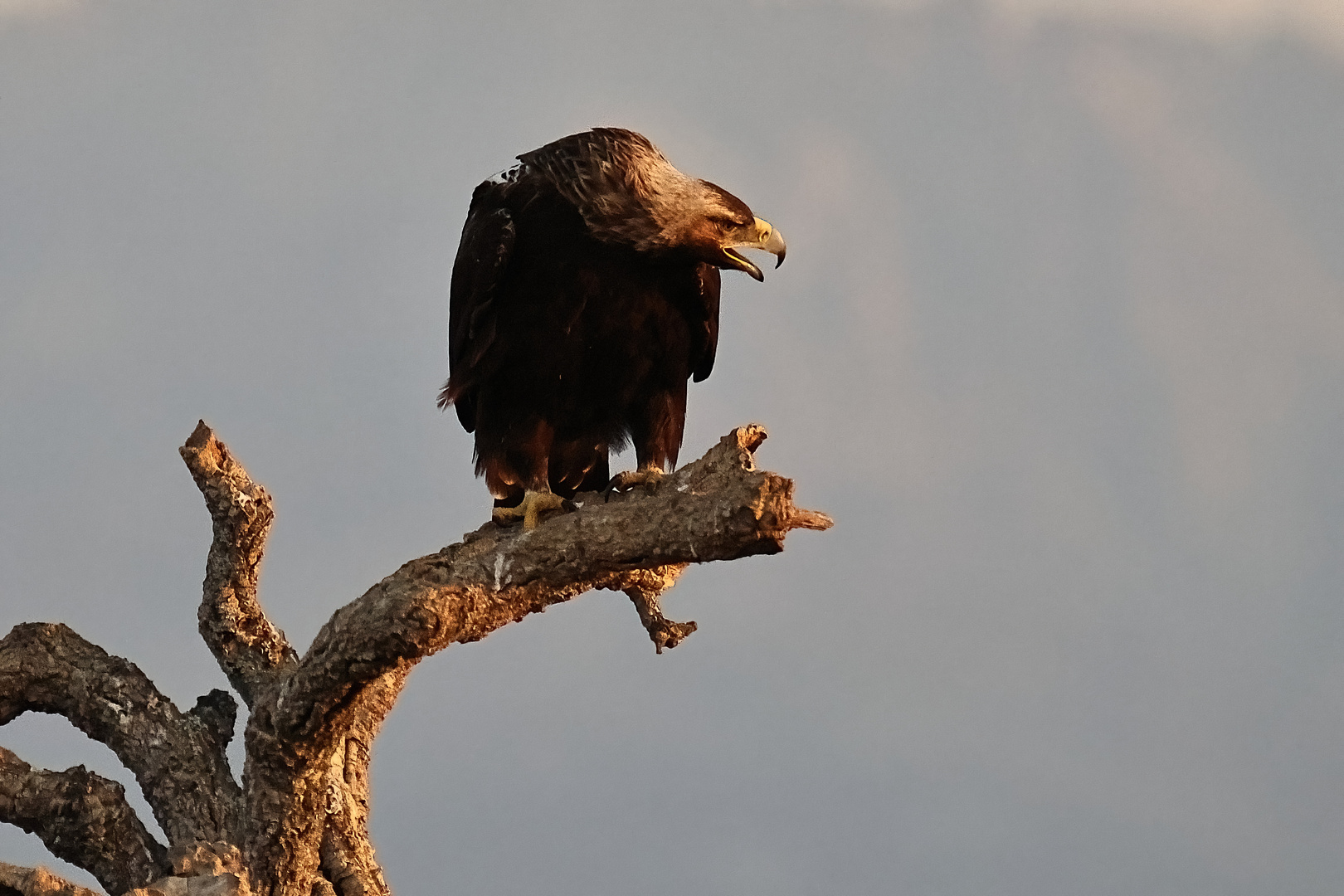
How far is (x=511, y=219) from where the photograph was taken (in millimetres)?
7727

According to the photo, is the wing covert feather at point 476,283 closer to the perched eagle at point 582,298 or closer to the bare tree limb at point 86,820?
the perched eagle at point 582,298

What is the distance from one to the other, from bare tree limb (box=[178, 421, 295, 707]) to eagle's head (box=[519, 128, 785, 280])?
210cm

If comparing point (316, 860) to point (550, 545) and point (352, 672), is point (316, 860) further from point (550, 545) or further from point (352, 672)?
point (550, 545)

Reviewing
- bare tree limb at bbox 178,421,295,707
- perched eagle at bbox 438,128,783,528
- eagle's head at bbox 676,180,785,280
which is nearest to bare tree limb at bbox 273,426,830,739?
bare tree limb at bbox 178,421,295,707

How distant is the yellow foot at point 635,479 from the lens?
766cm

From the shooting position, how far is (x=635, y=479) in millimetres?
7699

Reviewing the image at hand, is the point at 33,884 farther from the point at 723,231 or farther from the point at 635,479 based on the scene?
the point at 723,231

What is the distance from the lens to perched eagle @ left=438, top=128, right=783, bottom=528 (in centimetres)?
756

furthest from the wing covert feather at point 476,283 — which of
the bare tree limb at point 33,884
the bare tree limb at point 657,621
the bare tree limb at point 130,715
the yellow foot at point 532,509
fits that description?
the bare tree limb at point 33,884

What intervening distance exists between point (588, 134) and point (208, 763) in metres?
3.51

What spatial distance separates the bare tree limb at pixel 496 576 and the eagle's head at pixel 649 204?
5.19 ft

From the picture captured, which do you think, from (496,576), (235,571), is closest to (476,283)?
(235,571)

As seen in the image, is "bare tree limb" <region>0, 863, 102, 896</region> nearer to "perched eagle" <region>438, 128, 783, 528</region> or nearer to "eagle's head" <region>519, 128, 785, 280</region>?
"perched eagle" <region>438, 128, 783, 528</region>

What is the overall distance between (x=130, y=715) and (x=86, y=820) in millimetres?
465
